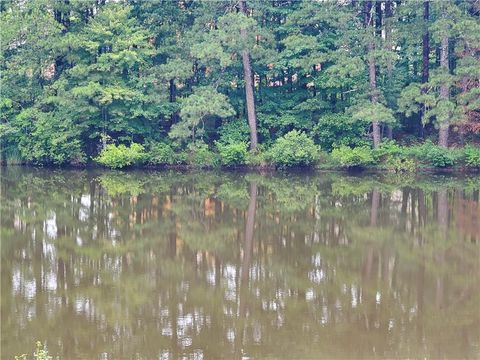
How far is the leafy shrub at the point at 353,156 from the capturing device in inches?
1055

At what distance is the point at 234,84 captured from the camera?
30.7 metres

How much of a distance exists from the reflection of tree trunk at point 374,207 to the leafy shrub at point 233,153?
8.26 meters

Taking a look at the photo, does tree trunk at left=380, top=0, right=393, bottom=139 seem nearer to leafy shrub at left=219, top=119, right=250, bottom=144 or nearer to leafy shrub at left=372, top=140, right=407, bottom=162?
leafy shrub at left=372, top=140, right=407, bottom=162

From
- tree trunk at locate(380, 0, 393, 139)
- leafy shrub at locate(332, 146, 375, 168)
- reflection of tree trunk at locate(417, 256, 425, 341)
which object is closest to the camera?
reflection of tree trunk at locate(417, 256, 425, 341)

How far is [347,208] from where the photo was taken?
1761cm

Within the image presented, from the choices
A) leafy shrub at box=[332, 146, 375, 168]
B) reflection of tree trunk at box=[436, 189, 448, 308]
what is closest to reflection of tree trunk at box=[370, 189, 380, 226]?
reflection of tree trunk at box=[436, 189, 448, 308]

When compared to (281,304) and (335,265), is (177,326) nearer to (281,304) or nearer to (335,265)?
(281,304)

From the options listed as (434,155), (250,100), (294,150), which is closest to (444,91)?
(434,155)

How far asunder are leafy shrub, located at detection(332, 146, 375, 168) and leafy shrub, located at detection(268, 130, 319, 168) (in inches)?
38.5

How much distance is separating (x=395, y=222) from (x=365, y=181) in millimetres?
8275

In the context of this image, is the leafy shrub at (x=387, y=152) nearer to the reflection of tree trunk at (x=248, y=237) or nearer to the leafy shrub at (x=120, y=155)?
the reflection of tree trunk at (x=248, y=237)

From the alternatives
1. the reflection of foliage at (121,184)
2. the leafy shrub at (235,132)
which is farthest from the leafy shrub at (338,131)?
the reflection of foliage at (121,184)

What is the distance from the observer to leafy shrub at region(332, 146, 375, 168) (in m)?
26.8

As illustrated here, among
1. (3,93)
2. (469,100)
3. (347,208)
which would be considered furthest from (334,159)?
(3,93)
